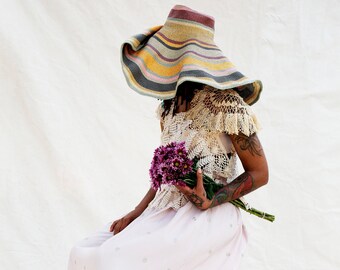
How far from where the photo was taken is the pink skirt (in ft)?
5.73

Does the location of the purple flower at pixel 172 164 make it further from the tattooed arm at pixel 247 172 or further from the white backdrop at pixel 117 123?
the white backdrop at pixel 117 123

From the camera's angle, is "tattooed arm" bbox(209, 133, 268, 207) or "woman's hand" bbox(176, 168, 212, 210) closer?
"woman's hand" bbox(176, 168, 212, 210)

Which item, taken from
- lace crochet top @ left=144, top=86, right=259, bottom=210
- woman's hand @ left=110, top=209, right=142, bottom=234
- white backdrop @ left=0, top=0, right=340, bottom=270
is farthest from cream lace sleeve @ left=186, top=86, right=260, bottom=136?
white backdrop @ left=0, top=0, right=340, bottom=270

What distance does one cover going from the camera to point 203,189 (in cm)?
180

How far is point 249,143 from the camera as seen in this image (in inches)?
73.9

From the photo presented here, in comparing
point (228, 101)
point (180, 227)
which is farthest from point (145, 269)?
point (228, 101)

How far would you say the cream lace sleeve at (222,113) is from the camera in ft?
6.09

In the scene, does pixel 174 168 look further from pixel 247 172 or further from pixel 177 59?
pixel 177 59

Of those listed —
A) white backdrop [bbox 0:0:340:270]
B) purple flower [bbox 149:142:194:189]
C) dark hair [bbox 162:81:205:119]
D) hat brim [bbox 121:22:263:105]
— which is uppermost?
hat brim [bbox 121:22:263:105]

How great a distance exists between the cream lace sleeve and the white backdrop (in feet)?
5.23

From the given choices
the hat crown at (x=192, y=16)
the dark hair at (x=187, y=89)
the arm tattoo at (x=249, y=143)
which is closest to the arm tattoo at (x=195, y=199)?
the arm tattoo at (x=249, y=143)

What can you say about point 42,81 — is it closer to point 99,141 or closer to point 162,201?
point 99,141

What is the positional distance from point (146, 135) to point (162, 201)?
1.63m

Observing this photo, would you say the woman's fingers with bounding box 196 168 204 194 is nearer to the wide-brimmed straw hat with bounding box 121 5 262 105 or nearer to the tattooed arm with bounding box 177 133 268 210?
the tattooed arm with bounding box 177 133 268 210
